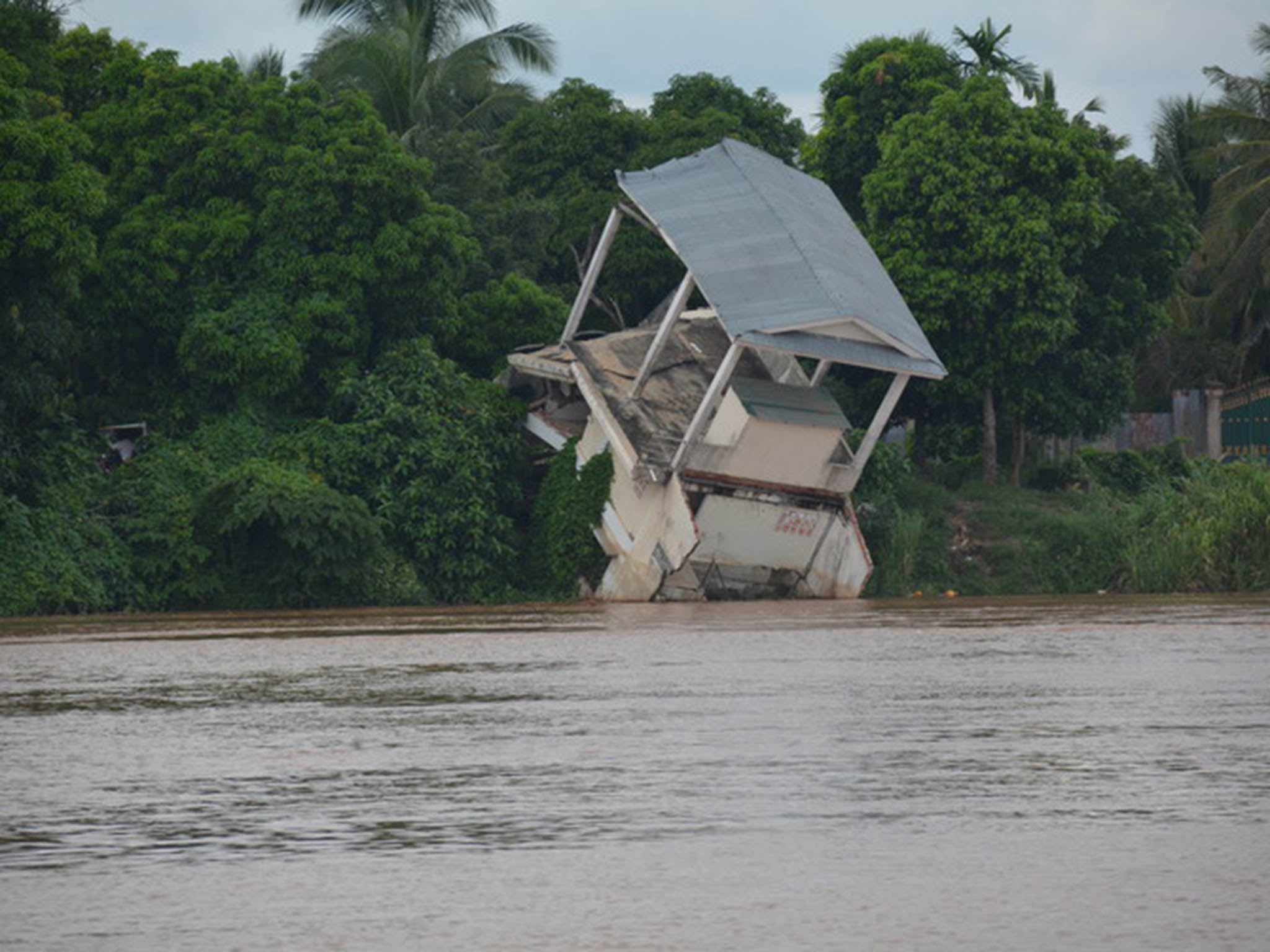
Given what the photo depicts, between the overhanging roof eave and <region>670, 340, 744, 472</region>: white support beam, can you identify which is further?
<region>670, 340, 744, 472</region>: white support beam

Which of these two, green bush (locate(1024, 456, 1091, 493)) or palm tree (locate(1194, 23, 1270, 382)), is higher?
palm tree (locate(1194, 23, 1270, 382))

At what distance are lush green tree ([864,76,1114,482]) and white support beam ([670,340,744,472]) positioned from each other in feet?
30.5

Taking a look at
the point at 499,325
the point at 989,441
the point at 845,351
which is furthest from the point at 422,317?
the point at 989,441

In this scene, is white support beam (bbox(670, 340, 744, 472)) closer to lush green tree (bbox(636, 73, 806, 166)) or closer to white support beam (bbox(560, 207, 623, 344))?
white support beam (bbox(560, 207, 623, 344))

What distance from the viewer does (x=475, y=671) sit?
1170 centimetres

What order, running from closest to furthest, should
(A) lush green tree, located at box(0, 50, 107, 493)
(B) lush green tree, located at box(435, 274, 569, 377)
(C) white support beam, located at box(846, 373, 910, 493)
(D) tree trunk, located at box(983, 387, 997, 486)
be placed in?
(A) lush green tree, located at box(0, 50, 107, 493), (C) white support beam, located at box(846, 373, 910, 493), (B) lush green tree, located at box(435, 274, 569, 377), (D) tree trunk, located at box(983, 387, 997, 486)

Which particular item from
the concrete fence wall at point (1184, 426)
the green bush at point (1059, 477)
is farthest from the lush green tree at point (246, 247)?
the concrete fence wall at point (1184, 426)

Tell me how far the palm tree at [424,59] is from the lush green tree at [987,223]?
9.95 m

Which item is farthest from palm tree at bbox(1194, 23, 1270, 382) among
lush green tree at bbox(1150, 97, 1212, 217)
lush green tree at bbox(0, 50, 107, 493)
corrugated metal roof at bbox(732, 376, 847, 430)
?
lush green tree at bbox(0, 50, 107, 493)

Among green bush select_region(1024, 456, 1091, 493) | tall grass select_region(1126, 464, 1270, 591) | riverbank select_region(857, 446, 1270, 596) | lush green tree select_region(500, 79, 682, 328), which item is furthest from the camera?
lush green tree select_region(500, 79, 682, 328)

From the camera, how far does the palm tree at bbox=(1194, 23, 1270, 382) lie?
45.8 metres

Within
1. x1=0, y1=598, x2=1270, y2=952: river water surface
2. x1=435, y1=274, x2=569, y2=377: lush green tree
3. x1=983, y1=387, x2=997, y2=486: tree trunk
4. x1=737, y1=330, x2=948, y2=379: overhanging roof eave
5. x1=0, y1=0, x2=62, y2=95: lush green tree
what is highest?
x1=0, y1=0, x2=62, y2=95: lush green tree

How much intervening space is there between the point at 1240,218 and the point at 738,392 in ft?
78.7

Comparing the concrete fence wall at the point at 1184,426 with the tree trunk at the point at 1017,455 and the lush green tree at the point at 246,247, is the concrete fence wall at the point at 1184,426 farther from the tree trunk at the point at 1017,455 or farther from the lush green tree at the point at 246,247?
the lush green tree at the point at 246,247
